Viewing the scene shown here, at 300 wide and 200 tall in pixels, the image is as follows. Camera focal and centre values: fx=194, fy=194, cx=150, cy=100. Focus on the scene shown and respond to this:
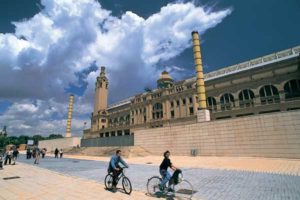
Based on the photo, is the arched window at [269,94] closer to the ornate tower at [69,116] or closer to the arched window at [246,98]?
the arched window at [246,98]

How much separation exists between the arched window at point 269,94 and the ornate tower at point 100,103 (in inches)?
2422

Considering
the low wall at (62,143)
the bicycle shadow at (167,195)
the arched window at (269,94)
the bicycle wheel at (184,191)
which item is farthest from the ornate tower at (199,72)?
the low wall at (62,143)

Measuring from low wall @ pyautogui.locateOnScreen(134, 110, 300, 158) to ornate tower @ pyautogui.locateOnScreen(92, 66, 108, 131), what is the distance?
5378 centimetres

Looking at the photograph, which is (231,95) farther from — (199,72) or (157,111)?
(157,111)

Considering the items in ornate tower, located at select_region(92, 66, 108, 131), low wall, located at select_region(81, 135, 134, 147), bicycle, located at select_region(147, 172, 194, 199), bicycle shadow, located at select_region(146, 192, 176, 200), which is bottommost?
bicycle shadow, located at select_region(146, 192, 176, 200)

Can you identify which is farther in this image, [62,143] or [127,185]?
[62,143]

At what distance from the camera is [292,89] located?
3547 cm

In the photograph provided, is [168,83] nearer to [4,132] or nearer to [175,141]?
[175,141]

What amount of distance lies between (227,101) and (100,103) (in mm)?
57552

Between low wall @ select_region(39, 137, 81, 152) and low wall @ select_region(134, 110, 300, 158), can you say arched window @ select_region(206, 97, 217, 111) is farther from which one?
low wall @ select_region(39, 137, 81, 152)

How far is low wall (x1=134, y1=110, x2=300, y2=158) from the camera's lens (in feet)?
64.3

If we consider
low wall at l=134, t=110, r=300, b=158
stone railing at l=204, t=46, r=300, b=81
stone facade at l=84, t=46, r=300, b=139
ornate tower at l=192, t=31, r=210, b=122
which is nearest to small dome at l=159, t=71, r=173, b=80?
stone facade at l=84, t=46, r=300, b=139

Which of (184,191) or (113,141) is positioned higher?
(113,141)

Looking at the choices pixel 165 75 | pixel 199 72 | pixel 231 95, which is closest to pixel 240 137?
pixel 199 72
